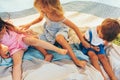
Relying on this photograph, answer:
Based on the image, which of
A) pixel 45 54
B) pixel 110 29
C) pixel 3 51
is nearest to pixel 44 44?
pixel 45 54

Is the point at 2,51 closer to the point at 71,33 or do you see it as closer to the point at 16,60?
the point at 16,60

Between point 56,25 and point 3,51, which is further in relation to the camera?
point 56,25

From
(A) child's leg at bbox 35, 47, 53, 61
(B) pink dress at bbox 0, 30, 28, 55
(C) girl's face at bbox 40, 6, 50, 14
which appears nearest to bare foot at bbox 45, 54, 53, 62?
(A) child's leg at bbox 35, 47, 53, 61

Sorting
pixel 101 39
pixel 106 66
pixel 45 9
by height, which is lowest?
pixel 106 66

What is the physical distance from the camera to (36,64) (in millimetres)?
1266

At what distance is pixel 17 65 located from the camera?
124 cm

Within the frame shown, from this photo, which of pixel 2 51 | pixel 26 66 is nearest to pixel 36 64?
pixel 26 66

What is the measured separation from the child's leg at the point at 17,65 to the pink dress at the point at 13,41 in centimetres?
2

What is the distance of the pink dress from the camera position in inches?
51.4

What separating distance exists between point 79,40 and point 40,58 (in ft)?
0.73

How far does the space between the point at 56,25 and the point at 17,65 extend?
11.3 inches

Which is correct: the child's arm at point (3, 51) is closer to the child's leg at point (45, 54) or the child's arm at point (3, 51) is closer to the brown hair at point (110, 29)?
the child's leg at point (45, 54)

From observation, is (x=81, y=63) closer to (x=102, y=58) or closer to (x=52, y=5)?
(x=102, y=58)

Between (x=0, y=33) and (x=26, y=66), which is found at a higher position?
(x=0, y=33)
